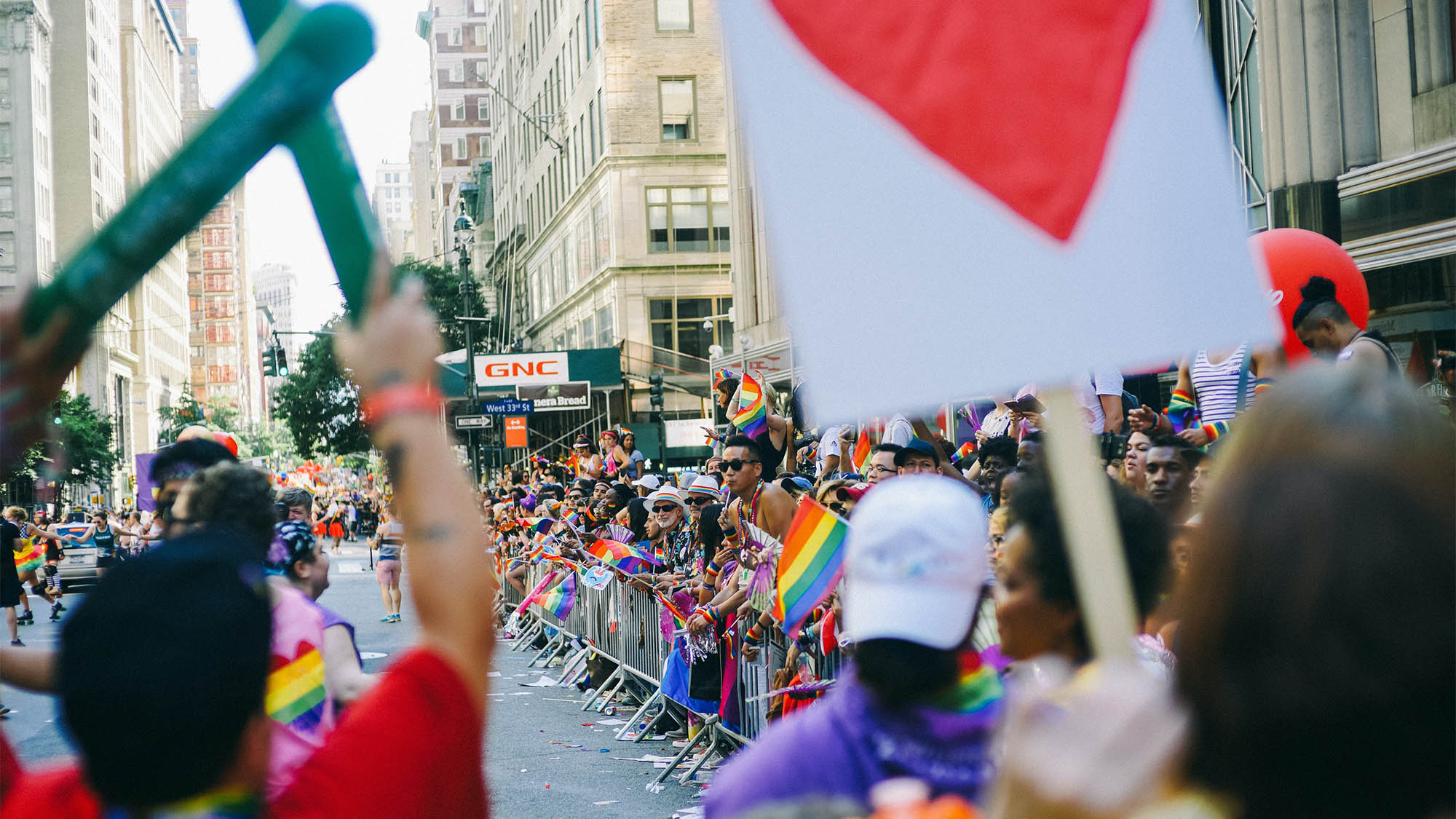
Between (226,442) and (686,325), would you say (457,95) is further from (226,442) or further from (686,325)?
(226,442)

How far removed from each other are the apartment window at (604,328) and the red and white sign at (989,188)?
45630mm

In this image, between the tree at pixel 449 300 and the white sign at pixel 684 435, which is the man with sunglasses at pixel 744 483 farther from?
the tree at pixel 449 300

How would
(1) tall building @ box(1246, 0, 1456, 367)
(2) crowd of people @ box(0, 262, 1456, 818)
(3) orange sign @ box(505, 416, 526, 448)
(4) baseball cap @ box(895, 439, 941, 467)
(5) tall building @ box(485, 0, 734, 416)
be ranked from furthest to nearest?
1. (5) tall building @ box(485, 0, 734, 416)
2. (3) orange sign @ box(505, 416, 526, 448)
3. (1) tall building @ box(1246, 0, 1456, 367)
4. (4) baseball cap @ box(895, 439, 941, 467)
5. (2) crowd of people @ box(0, 262, 1456, 818)

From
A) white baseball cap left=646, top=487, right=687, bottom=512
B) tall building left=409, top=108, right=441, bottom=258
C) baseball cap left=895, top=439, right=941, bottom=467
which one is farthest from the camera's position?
tall building left=409, top=108, right=441, bottom=258

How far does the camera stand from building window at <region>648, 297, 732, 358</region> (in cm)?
4744

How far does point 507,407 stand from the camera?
32312 mm

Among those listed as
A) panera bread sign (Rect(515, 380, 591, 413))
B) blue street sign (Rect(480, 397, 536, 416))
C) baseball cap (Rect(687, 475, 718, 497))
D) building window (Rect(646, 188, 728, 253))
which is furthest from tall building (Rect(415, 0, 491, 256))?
baseball cap (Rect(687, 475, 718, 497))

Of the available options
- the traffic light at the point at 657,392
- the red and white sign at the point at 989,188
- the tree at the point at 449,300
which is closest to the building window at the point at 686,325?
the traffic light at the point at 657,392

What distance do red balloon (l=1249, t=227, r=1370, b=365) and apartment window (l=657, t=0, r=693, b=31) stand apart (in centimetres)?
4192

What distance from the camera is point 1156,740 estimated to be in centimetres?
126

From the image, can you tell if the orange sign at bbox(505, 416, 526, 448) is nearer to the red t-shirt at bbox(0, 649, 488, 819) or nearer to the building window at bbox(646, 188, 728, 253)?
the building window at bbox(646, 188, 728, 253)

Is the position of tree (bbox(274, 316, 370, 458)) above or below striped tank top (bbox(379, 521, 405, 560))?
above

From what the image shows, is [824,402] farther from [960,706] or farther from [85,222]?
[85,222]

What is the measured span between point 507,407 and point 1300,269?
88.6ft
